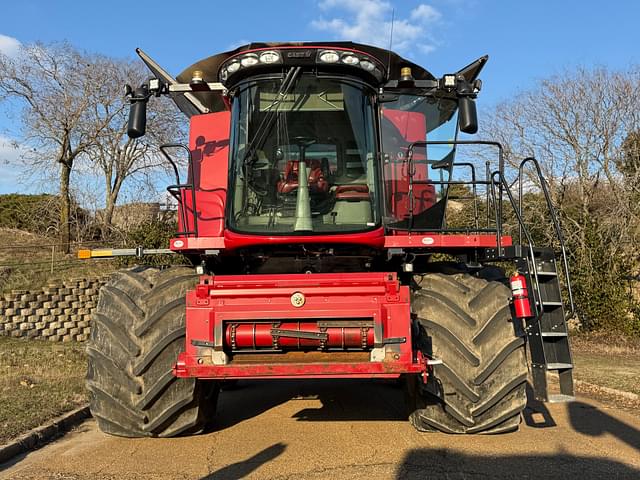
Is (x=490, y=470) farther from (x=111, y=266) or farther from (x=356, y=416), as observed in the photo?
(x=111, y=266)

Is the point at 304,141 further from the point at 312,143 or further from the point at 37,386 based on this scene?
the point at 37,386

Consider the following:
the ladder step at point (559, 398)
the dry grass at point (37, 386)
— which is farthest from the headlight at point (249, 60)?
the dry grass at point (37, 386)

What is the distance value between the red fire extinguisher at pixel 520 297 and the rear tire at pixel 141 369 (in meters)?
2.84

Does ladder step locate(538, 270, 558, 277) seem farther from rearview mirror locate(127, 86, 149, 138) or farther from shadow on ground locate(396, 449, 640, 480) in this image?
rearview mirror locate(127, 86, 149, 138)

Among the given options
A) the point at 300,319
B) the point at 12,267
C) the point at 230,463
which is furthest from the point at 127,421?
the point at 12,267

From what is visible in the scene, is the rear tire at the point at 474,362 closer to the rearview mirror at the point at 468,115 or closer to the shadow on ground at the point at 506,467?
the shadow on ground at the point at 506,467

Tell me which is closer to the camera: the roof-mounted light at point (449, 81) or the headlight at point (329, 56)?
the headlight at point (329, 56)

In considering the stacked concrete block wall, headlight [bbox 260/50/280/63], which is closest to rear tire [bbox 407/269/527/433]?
headlight [bbox 260/50/280/63]

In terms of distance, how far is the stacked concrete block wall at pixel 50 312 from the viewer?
1775 cm

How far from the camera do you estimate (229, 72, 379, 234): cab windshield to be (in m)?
5.45

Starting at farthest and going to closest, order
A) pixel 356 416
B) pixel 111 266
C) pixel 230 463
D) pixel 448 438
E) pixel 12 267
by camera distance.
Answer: pixel 111 266
pixel 12 267
pixel 356 416
pixel 448 438
pixel 230 463

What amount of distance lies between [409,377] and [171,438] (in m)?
2.26

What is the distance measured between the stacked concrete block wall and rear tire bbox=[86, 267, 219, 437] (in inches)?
551

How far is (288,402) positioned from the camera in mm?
7707
